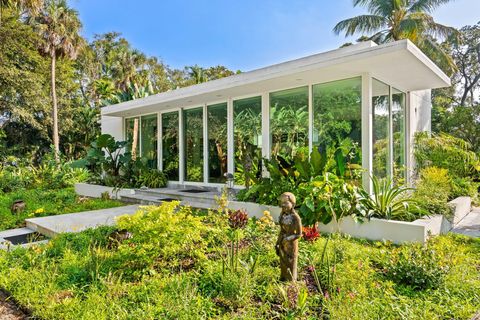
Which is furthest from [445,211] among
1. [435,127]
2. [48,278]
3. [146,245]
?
[435,127]

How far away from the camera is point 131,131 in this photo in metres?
11.4

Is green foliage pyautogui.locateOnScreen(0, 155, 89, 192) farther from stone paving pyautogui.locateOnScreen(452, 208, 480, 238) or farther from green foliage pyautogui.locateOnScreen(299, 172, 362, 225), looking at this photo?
stone paving pyautogui.locateOnScreen(452, 208, 480, 238)

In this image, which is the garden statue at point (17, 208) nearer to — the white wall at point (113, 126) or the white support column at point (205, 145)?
the white support column at point (205, 145)

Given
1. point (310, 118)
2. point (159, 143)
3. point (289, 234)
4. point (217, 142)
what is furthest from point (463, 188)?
point (159, 143)

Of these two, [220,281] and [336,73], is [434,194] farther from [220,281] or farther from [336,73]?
[220,281]

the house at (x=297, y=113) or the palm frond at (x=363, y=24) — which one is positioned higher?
the palm frond at (x=363, y=24)

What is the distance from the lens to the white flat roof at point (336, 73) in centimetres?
499

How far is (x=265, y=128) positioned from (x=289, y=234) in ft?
16.2

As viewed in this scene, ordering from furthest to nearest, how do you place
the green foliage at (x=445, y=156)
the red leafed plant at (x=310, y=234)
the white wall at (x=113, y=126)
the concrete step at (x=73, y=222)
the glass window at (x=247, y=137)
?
the white wall at (x=113, y=126) < the green foliage at (x=445, y=156) < the glass window at (x=247, y=137) < the concrete step at (x=73, y=222) < the red leafed plant at (x=310, y=234)

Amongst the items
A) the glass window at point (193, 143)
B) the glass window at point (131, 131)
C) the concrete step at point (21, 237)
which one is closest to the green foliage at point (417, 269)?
the concrete step at point (21, 237)

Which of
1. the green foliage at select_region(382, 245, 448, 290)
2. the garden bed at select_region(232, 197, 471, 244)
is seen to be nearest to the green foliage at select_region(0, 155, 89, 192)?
the garden bed at select_region(232, 197, 471, 244)

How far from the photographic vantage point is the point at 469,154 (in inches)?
320

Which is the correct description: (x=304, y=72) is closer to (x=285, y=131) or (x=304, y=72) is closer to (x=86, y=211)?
(x=285, y=131)

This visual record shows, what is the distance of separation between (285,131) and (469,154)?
4.95 metres
